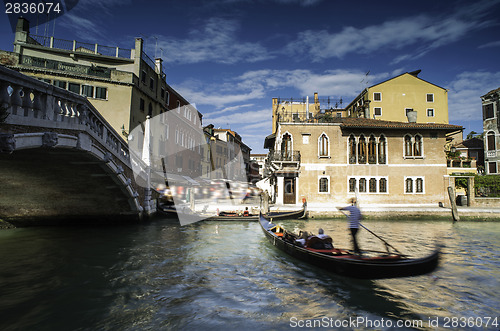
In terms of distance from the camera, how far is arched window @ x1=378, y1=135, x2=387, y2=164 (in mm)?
18531

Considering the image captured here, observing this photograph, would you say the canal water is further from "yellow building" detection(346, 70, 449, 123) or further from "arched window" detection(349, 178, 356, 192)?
"yellow building" detection(346, 70, 449, 123)

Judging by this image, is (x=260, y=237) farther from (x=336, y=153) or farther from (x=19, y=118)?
(x=336, y=153)

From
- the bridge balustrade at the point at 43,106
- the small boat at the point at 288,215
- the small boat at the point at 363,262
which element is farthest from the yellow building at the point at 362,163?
the bridge balustrade at the point at 43,106

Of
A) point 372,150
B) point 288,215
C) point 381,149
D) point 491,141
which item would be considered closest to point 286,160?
point 288,215

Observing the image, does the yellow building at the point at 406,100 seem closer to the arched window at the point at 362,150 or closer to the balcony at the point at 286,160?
the arched window at the point at 362,150

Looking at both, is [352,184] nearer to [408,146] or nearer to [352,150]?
[352,150]

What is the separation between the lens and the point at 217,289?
5605mm

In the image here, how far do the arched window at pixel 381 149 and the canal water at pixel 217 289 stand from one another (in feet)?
30.1

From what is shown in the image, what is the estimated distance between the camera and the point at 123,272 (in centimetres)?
658

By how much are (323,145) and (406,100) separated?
477 inches

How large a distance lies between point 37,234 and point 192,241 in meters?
6.07

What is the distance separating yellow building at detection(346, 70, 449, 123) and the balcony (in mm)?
10749

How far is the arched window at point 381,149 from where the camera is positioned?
18.5 m

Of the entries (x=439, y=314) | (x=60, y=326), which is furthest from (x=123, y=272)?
(x=439, y=314)
